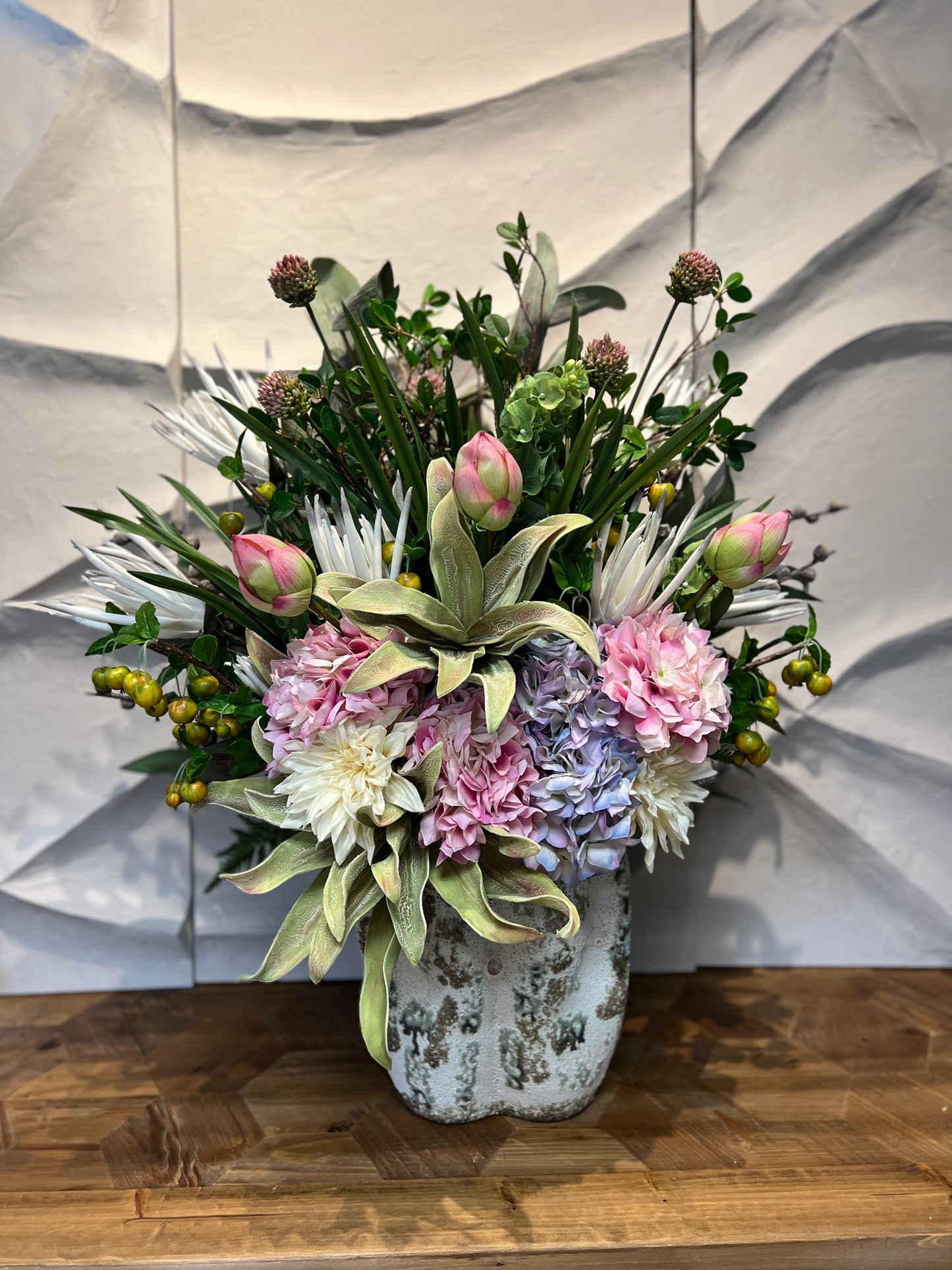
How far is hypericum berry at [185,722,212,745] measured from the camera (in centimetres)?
60

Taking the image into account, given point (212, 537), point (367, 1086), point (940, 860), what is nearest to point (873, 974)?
point (940, 860)

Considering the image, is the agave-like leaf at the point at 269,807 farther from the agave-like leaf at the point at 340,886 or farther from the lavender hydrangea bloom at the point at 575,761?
the lavender hydrangea bloom at the point at 575,761

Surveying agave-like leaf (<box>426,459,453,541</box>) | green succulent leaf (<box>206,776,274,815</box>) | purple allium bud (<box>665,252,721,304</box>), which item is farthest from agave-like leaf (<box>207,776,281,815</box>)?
purple allium bud (<box>665,252,721,304</box>)

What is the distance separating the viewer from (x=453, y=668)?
0.51m

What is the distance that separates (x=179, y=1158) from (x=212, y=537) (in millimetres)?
530

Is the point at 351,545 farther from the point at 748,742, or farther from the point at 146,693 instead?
the point at 748,742

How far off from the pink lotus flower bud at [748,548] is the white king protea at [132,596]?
37 cm

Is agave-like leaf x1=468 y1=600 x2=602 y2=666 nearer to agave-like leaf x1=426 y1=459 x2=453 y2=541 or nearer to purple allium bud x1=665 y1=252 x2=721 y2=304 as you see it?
agave-like leaf x1=426 y1=459 x2=453 y2=541

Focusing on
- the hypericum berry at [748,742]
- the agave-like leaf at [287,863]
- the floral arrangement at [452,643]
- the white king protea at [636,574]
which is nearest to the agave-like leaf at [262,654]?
the floral arrangement at [452,643]

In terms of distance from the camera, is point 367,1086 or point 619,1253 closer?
point 619,1253

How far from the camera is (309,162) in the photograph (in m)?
0.85

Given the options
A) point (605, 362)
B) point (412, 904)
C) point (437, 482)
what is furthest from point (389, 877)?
point (605, 362)

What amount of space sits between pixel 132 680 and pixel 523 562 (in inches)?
11.1

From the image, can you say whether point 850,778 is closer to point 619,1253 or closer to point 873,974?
point 873,974
